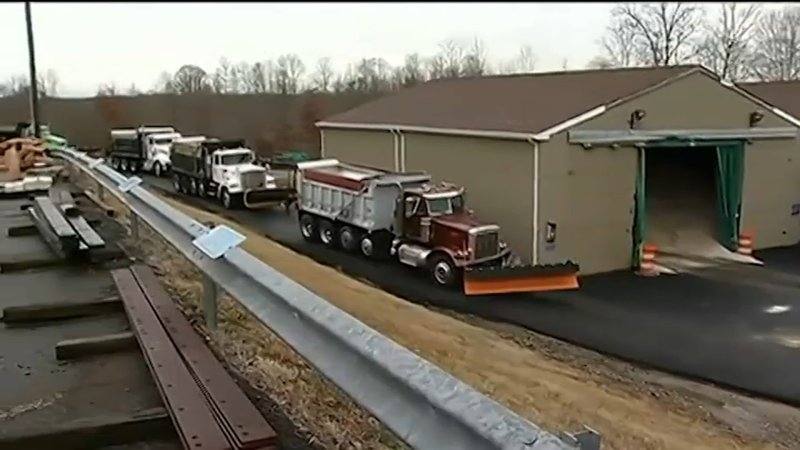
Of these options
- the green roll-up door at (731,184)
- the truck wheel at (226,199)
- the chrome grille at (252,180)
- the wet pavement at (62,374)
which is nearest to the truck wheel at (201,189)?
the truck wheel at (226,199)

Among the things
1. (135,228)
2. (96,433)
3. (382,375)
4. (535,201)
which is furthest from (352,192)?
(382,375)

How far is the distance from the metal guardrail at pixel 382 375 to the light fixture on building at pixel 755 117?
21.3 metres

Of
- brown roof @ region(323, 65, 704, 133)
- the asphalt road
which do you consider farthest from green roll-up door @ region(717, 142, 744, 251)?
brown roof @ region(323, 65, 704, 133)

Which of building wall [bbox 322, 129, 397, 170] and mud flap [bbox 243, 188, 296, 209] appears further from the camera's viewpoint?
mud flap [bbox 243, 188, 296, 209]

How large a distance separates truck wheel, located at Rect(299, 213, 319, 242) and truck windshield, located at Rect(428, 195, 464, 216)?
448 cm

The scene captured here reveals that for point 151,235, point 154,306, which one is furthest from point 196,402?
point 151,235

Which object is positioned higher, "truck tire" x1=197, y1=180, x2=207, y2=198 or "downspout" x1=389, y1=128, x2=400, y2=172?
"downspout" x1=389, y1=128, x2=400, y2=172

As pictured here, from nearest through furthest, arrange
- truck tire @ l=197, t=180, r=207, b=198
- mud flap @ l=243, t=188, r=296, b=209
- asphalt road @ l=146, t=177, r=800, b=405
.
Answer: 1. asphalt road @ l=146, t=177, r=800, b=405
2. mud flap @ l=243, t=188, r=296, b=209
3. truck tire @ l=197, t=180, r=207, b=198

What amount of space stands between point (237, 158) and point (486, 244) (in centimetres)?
1459

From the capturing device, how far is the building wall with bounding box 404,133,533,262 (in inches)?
750

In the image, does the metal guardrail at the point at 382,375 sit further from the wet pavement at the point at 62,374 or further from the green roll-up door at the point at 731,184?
the green roll-up door at the point at 731,184

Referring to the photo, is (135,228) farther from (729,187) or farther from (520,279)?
(729,187)

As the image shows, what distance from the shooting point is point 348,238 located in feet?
66.2

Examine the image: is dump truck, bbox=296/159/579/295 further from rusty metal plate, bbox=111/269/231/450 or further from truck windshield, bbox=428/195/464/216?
rusty metal plate, bbox=111/269/231/450
